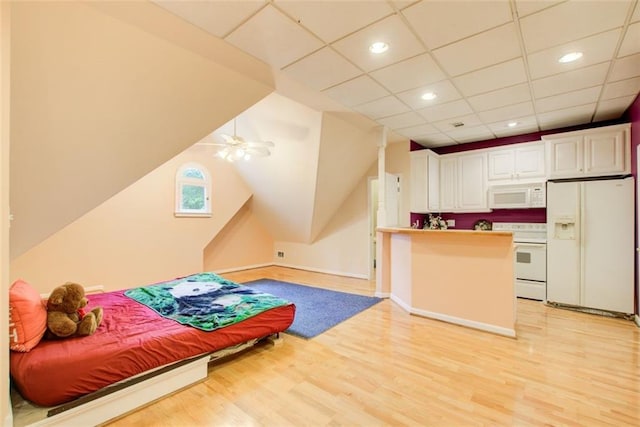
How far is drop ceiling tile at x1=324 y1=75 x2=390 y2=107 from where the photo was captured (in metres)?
3.04

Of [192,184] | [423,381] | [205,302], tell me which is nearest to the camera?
[423,381]

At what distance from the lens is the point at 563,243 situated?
402cm

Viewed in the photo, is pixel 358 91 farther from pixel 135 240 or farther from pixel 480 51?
pixel 135 240

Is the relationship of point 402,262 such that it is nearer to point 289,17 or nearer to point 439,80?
point 439,80

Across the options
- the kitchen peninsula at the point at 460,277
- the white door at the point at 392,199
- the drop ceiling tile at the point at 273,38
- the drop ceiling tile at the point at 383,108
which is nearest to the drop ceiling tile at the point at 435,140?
the white door at the point at 392,199

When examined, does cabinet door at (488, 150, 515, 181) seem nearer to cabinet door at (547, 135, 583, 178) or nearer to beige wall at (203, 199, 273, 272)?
cabinet door at (547, 135, 583, 178)

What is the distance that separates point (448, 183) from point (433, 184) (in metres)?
0.31

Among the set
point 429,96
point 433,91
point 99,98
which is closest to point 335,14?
point 433,91

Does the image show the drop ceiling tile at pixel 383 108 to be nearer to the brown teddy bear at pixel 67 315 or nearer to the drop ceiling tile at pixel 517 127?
the drop ceiling tile at pixel 517 127

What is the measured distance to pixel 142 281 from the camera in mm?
4926

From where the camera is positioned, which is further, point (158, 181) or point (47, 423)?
point (158, 181)

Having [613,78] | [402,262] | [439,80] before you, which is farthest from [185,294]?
[613,78]

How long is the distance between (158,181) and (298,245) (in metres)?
3.50

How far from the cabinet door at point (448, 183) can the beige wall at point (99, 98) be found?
383 cm
